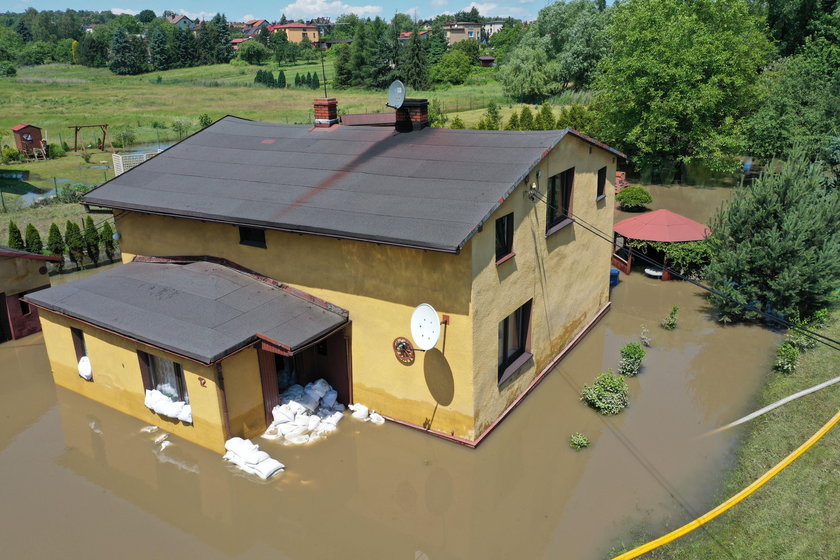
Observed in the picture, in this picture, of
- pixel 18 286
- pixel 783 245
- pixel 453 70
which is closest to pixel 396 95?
pixel 783 245

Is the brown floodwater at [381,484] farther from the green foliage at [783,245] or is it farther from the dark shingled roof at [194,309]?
the green foliage at [783,245]

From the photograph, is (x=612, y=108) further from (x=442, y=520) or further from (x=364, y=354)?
(x=442, y=520)

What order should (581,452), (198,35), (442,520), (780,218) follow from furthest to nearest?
(198,35)
(780,218)
(581,452)
(442,520)

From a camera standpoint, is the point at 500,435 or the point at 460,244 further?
the point at 500,435

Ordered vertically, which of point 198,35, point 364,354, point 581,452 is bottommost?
point 581,452

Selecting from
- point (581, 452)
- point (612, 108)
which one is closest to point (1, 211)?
point (581, 452)

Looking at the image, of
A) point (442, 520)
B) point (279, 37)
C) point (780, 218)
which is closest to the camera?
point (442, 520)

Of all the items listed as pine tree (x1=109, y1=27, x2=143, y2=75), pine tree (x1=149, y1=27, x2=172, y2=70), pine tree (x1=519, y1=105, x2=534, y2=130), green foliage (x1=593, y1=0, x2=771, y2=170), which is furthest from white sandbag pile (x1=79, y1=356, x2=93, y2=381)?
pine tree (x1=149, y1=27, x2=172, y2=70)
